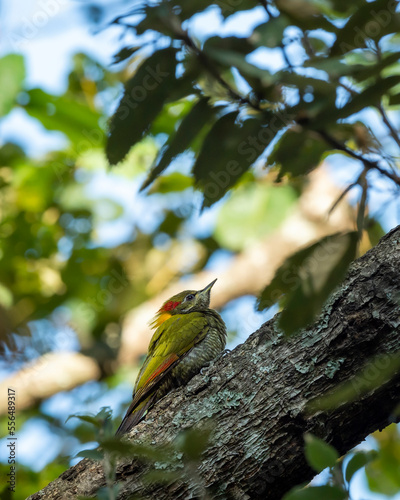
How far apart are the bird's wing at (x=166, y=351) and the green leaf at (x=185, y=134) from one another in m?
2.27

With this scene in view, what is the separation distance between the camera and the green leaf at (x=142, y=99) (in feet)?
4.26

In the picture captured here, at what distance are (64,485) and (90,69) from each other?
6380 mm

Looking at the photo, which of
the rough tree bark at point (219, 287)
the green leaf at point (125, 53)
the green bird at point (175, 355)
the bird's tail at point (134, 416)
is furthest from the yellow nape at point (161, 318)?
the green leaf at point (125, 53)

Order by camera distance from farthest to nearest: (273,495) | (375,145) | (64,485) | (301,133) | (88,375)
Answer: (88,375) → (64,485) → (273,495) → (375,145) → (301,133)

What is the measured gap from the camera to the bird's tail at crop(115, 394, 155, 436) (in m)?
3.29

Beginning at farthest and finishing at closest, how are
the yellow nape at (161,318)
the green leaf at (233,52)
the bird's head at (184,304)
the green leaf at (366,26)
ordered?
the bird's head at (184,304)
the yellow nape at (161,318)
the green leaf at (366,26)
the green leaf at (233,52)

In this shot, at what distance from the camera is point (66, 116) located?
22.4ft

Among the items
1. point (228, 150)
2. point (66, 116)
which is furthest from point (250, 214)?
point (228, 150)

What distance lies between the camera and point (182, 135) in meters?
1.37

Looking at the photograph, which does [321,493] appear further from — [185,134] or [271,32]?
[271,32]

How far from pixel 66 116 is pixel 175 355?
4.03 m

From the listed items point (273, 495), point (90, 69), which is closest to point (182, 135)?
point (273, 495)

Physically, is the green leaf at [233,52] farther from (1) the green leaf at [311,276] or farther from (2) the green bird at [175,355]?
(2) the green bird at [175,355]

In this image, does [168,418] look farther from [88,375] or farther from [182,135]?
[88,375]
